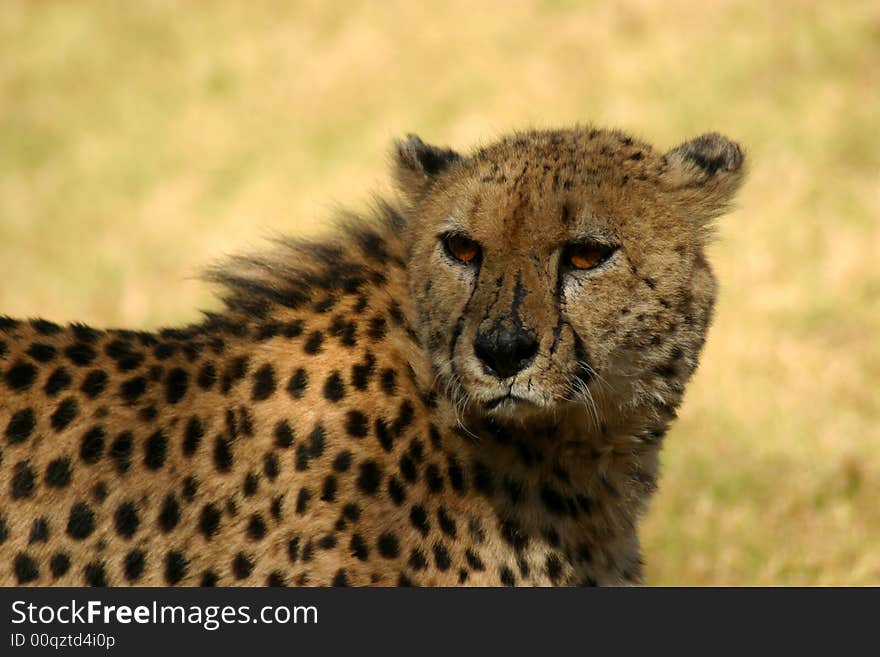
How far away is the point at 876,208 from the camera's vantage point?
8.34 metres

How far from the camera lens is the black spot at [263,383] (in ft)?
11.6

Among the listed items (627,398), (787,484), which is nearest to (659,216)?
(627,398)

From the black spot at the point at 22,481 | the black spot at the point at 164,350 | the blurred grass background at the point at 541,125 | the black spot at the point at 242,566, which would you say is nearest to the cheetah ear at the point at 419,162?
the black spot at the point at 164,350

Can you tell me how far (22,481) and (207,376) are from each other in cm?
51

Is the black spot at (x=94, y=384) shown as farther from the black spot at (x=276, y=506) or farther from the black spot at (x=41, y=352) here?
the black spot at (x=276, y=506)

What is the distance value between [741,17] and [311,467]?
27.6ft

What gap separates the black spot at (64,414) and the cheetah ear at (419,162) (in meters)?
1.08

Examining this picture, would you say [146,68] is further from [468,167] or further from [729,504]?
[468,167]

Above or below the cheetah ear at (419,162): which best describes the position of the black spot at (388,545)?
below

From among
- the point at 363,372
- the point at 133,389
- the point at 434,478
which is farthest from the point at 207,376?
the point at 434,478

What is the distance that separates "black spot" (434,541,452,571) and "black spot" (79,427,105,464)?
861 mm

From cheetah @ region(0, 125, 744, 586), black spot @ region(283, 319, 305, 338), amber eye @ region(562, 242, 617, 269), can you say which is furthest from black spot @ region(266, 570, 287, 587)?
amber eye @ region(562, 242, 617, 269)

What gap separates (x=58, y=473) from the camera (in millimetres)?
3475

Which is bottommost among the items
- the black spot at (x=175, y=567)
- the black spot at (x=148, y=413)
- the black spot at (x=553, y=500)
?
the black spot at (x=175, y=567)
